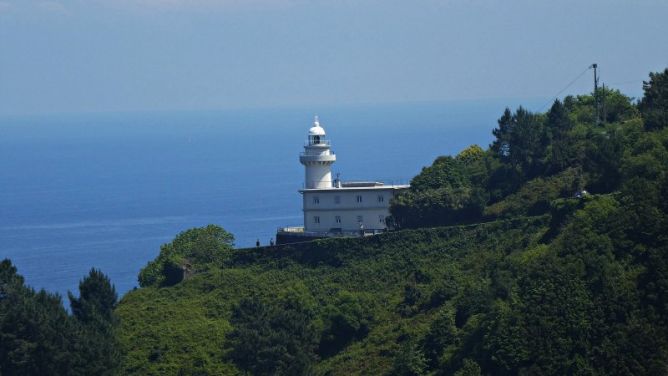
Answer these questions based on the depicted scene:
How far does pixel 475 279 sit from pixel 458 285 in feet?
2.31

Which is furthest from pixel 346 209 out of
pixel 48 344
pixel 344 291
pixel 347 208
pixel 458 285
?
pixel 48 344

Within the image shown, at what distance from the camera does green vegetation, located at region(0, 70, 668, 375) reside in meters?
47.8

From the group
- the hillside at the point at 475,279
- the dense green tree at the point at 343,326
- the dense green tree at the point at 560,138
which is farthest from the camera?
the dense green tree at the point at 560,138

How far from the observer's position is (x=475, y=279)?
57812 mm

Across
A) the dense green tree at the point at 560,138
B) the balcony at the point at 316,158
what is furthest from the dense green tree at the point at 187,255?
the dense green tree at the point at 560,138

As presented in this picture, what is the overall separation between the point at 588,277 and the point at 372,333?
36.3 feet

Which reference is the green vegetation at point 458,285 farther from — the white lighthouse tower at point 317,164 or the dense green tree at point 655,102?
the white lighthouse tower at point 317,164

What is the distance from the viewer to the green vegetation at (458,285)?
47.8m

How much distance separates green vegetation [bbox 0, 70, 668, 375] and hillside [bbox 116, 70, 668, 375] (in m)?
0.08

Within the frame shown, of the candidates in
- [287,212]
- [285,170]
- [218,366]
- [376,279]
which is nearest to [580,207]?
[376,279]

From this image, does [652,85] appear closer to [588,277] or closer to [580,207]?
[580,207]

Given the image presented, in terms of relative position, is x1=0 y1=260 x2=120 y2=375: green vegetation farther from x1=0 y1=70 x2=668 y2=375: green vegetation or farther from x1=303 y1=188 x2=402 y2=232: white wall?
x1=303 y1=188 x2=402 y2=232: white wall

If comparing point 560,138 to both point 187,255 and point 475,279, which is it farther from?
point 187,255

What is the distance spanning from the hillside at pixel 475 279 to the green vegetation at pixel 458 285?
8 centimetres
